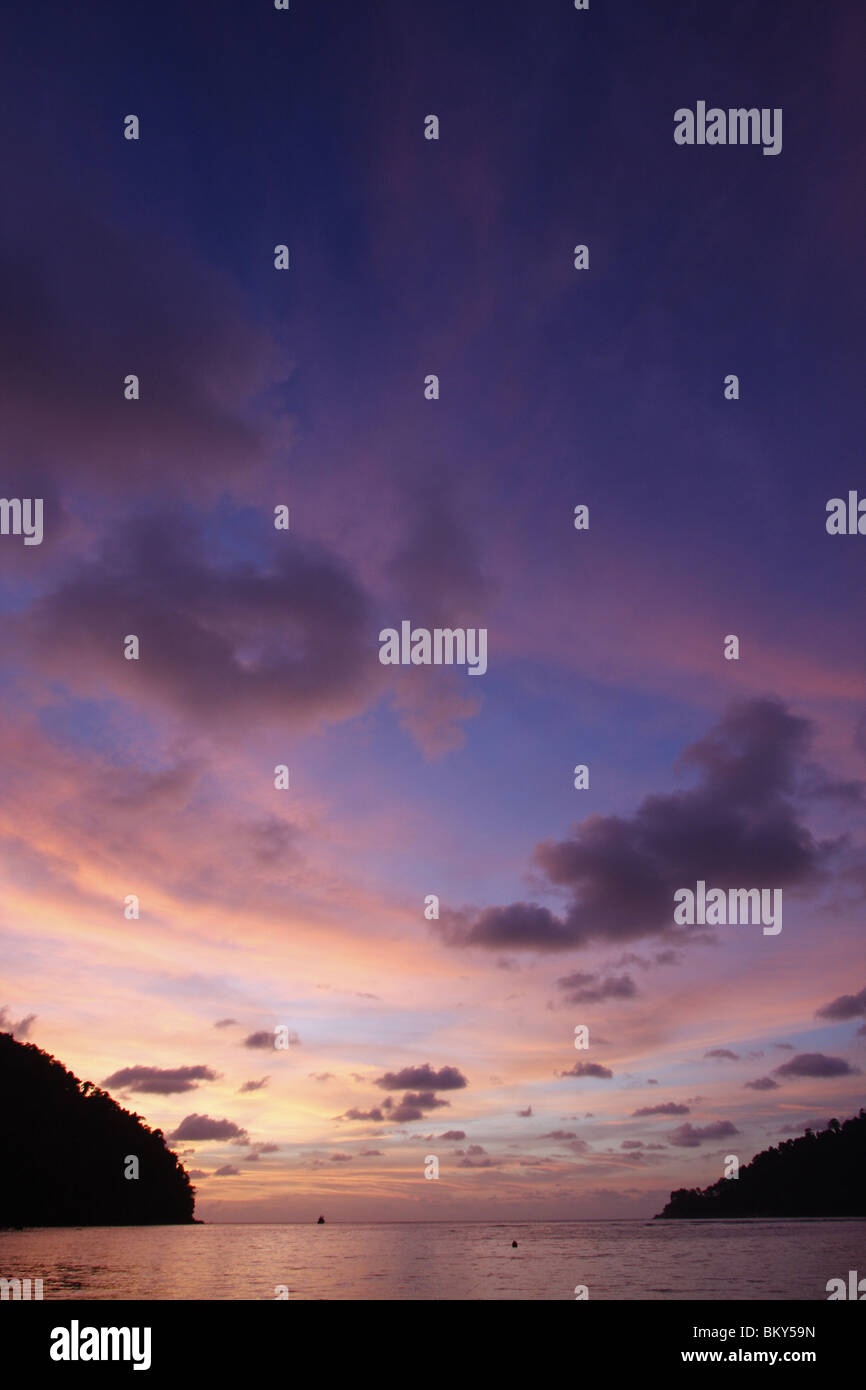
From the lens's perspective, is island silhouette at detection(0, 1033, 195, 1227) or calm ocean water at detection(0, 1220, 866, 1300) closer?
calm ocean water at detection(0, 1220, 866, 1300)

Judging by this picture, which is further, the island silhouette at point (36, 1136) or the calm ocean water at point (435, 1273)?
the island silhouette at point (36, 1136)

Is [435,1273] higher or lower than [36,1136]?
higher

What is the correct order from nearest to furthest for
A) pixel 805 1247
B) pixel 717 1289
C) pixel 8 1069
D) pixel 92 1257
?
pixel 717 1289, pixel 92 1257, pixel 805 1247, pixel 8 1069

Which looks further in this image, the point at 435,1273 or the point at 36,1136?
the point at 36,1136
